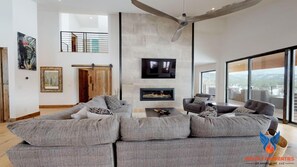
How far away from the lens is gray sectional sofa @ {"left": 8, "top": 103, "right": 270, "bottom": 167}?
1483 mm

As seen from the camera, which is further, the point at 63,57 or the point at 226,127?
the point at 63,57

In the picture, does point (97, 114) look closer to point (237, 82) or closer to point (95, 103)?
point (95, 103)

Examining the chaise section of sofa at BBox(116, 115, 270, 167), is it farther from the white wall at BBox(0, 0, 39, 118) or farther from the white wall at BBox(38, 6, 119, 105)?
the white wall at BBox(38, 6, 119, 105)

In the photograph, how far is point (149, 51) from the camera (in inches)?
257

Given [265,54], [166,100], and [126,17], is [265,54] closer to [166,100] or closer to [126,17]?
[166,100]

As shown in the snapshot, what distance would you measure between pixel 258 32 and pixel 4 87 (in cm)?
809

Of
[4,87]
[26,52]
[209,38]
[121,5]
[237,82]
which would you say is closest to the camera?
[4,87]

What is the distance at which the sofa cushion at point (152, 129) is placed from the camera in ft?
5.18

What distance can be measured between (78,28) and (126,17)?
529cm

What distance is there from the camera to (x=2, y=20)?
4367 mm

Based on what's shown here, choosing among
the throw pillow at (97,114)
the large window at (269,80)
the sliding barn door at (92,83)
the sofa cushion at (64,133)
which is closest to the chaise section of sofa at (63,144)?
the sofa cushion at (64,133)

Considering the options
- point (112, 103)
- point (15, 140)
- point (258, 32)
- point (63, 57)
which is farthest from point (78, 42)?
point (258, 32)

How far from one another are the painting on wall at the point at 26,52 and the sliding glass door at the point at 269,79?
300 inches

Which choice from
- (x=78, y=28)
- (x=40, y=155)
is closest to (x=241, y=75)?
(x=40, y=155)
